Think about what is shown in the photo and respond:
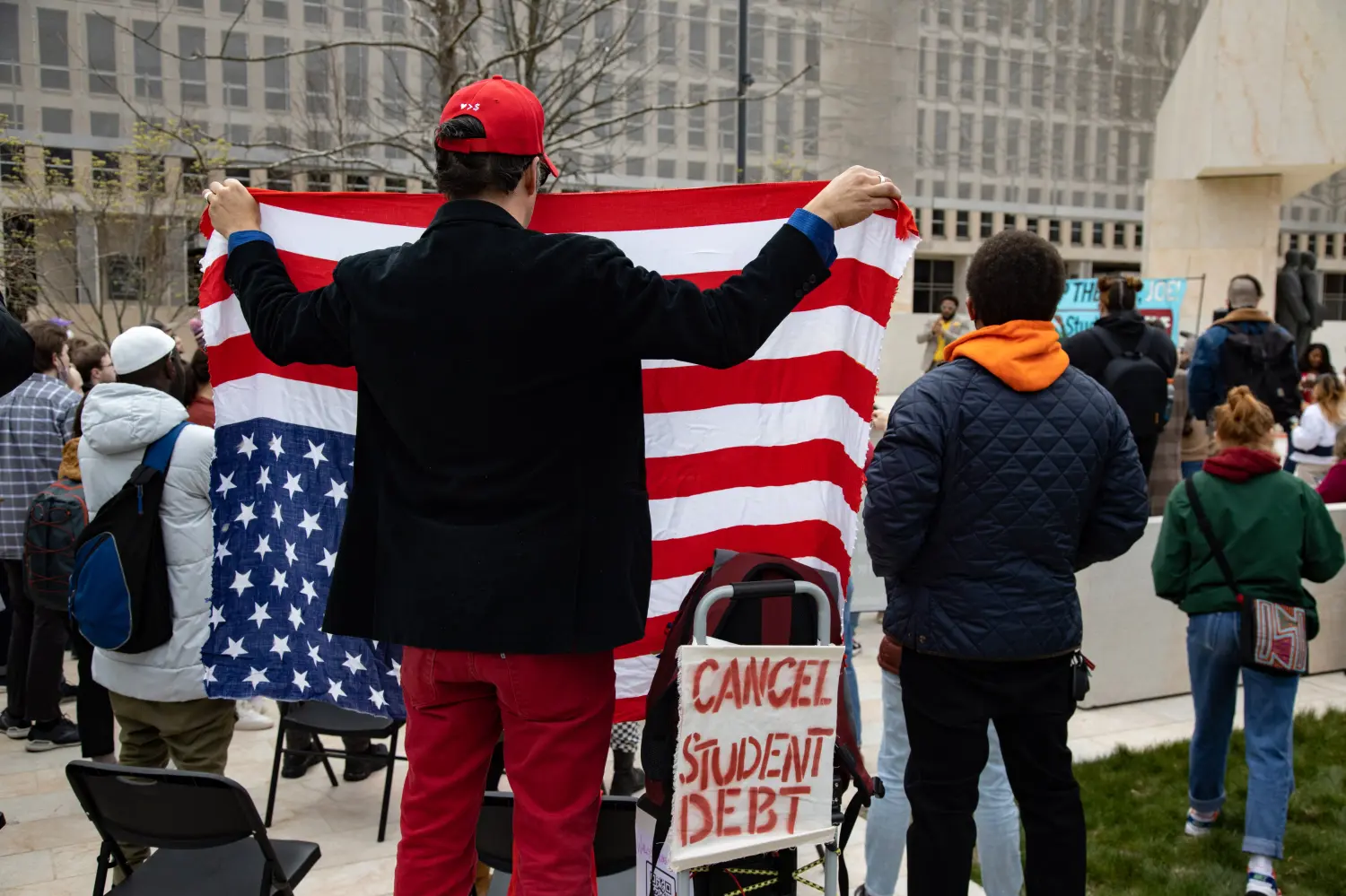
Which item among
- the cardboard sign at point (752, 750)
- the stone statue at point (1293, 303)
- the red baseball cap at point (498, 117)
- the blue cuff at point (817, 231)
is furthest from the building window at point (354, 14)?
the cardboard sign at point (752, 750)

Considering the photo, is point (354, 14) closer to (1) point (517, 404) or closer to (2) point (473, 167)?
(2) point (473, 167)

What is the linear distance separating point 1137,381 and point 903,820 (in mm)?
4766

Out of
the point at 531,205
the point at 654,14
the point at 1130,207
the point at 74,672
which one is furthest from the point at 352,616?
the point at 1130,207

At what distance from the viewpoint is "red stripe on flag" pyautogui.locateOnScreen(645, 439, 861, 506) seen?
3252 mm

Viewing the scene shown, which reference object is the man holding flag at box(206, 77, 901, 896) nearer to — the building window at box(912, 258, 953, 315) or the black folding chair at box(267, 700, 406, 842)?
the black folding chair at box(267, 700, 406, 842)

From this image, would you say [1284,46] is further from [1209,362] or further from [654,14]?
[654,14]

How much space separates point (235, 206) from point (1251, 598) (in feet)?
12.3

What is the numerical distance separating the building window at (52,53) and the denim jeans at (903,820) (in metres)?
31.1

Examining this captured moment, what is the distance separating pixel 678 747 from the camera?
2.43 meters

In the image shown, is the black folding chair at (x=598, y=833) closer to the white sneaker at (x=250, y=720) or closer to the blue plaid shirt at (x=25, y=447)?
the white sneaker at (x=250, y=720)

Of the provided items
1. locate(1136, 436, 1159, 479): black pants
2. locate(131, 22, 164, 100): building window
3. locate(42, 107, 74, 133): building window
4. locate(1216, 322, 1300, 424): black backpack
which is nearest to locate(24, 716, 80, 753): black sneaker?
locate(1136, 436, 1159, 479): black pants

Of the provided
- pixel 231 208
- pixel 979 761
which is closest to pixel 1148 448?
pixel 979 761

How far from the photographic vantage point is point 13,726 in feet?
21.4

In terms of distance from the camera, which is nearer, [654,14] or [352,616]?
[352,616]
